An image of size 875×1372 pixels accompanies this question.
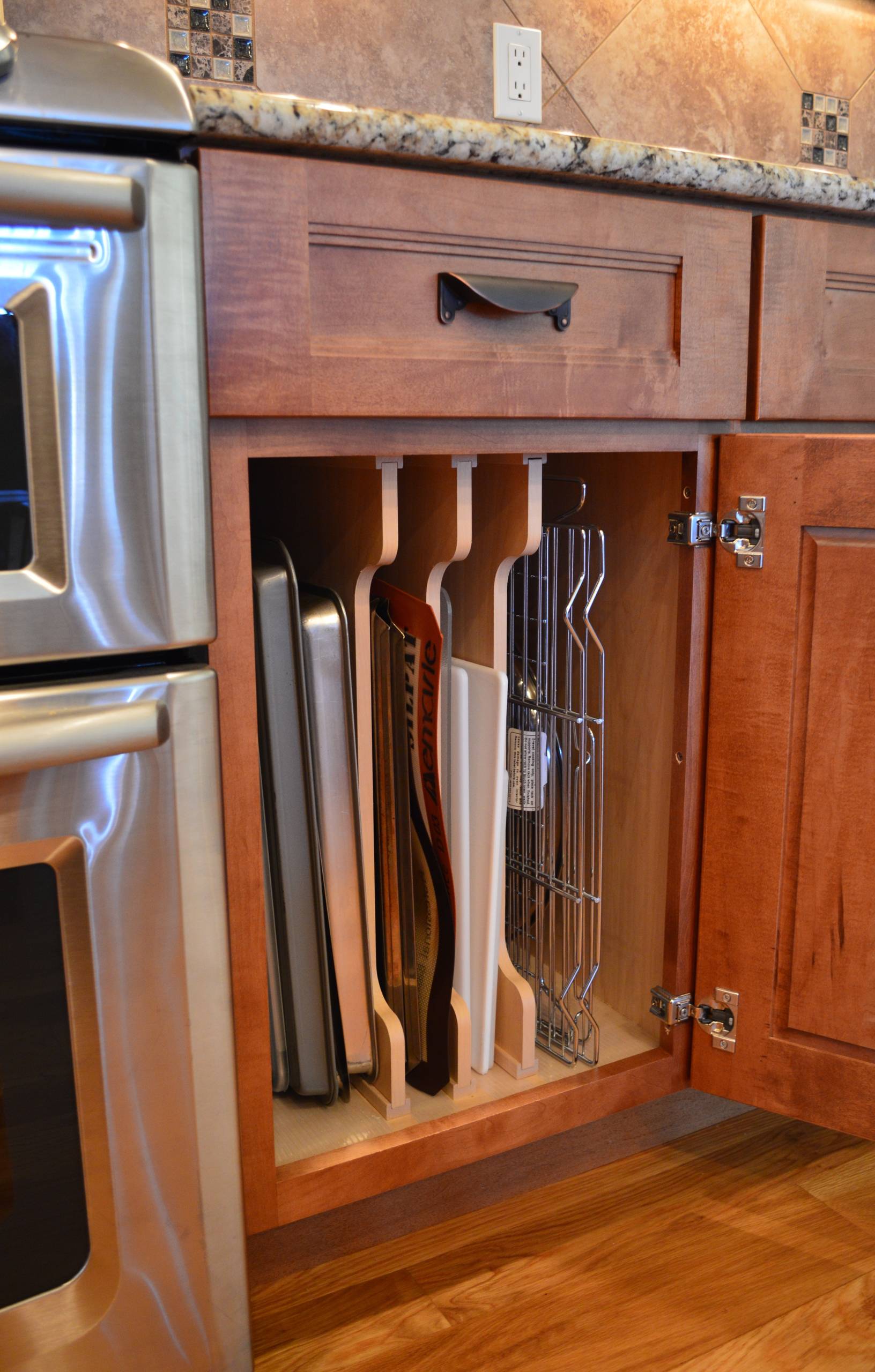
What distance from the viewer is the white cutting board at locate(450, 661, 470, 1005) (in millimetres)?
1044

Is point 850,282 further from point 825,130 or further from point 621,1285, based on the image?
point 621,1285

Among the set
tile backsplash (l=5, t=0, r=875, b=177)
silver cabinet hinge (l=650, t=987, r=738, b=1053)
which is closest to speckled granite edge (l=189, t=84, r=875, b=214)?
tile backsplash (l=5, t=0, r=875, b=177)

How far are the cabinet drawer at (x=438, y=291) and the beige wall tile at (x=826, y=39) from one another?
845mm

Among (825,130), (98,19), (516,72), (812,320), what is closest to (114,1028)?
(812,320)

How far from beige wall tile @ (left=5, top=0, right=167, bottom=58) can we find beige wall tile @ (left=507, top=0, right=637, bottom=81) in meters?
0.47

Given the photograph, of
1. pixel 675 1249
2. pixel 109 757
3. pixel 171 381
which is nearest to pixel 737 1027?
pixel 675 1249

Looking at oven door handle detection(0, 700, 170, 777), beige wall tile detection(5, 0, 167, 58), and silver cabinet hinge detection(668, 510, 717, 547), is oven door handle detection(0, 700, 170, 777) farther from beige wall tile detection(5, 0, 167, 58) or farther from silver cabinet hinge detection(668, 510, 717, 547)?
beige wall tile detection(5, 0, 167, 58)

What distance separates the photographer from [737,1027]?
3.33 feet

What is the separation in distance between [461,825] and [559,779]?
0.15 m

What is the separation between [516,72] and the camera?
1.33 meters

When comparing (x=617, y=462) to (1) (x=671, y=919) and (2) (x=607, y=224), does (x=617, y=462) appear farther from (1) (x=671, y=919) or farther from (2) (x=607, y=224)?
(1) (x=671, y=919)

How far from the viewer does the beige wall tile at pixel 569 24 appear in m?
1.34

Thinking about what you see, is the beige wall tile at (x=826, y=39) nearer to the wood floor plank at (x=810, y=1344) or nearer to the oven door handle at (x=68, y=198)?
the oven door handle at (x=68, y=198)

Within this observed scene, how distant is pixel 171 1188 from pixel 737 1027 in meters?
0.56
